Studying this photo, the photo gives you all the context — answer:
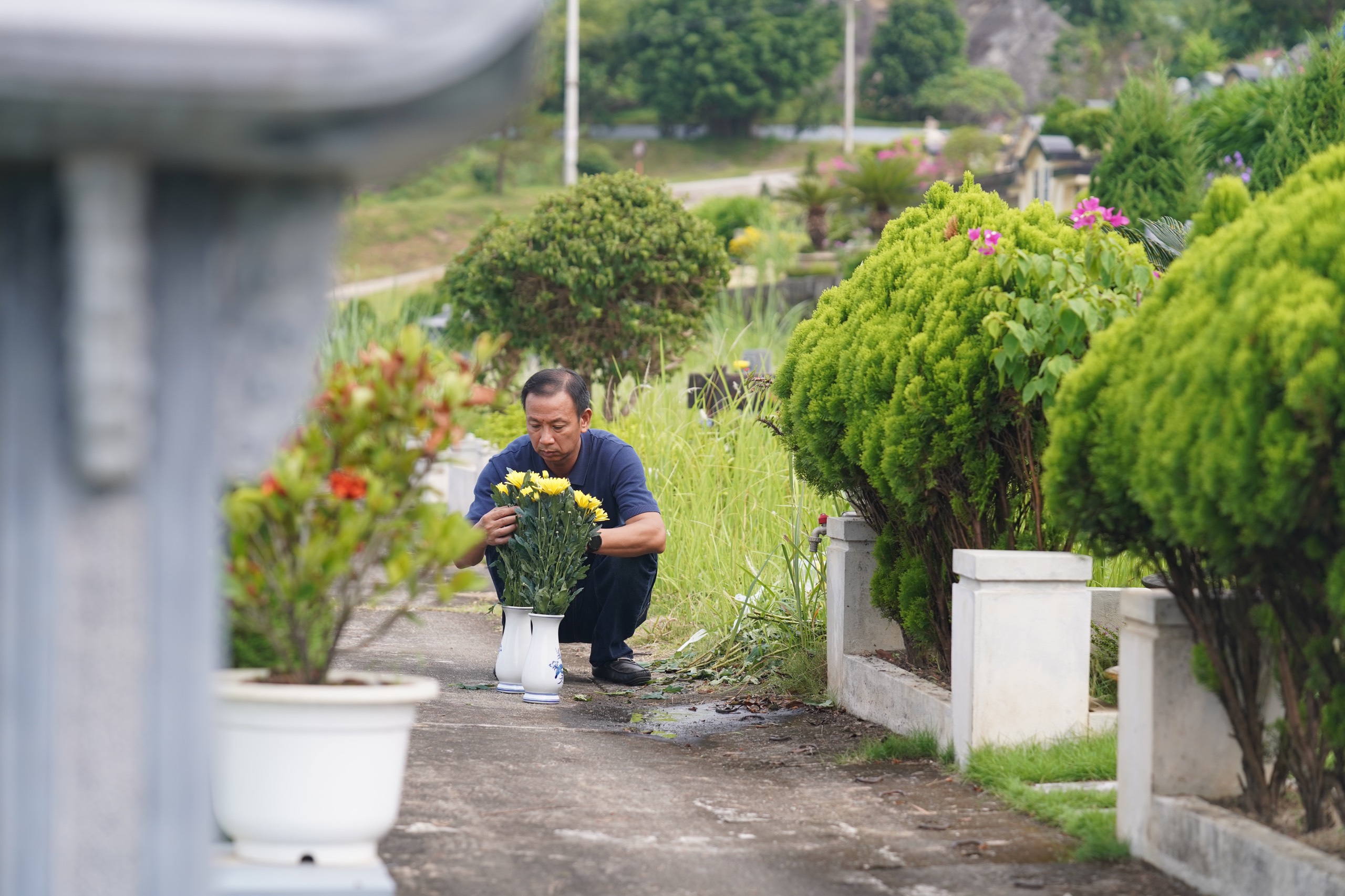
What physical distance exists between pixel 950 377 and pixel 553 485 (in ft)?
5.93

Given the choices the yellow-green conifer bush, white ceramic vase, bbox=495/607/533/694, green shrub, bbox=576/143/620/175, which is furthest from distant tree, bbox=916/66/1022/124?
the yellow-green conifer bush

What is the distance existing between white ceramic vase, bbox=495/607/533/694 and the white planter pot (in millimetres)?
3067

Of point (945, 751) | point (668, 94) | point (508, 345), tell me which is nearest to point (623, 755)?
point (945, 751)

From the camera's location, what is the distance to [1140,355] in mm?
3629

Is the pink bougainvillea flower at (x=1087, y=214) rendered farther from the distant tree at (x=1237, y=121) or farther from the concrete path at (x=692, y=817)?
the distant tree at (x=1237, y=121)

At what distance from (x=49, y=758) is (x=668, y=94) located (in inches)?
2328

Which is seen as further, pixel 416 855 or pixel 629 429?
pixel 629 429

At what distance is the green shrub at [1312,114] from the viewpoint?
46.6ft

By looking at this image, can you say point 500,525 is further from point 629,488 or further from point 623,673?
point 623,673

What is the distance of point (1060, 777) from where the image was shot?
443cm

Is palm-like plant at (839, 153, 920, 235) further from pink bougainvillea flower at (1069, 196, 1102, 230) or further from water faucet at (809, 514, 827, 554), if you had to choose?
pink bougainvillea flower at (1069, 196, 1102, 230)

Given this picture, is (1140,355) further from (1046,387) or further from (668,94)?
(668,94)

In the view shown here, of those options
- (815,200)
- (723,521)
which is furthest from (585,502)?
(815,200)

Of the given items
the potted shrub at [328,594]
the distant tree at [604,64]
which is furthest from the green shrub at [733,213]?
the potted shrub at [328,594]
